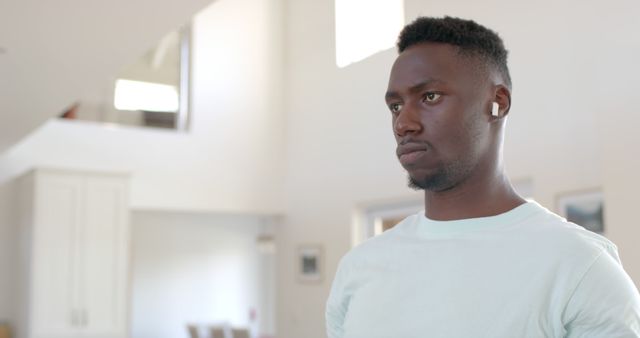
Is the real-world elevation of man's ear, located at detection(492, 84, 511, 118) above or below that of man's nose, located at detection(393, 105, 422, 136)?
above

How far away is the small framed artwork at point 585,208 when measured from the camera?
504cm

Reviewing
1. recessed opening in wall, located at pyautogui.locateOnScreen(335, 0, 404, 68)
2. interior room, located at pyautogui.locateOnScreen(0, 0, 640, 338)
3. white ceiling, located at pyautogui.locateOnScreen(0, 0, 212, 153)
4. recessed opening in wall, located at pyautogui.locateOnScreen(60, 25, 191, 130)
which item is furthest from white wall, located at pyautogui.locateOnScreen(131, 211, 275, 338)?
white ceiling, located at pyautogui.locateOnScreen(0, 0, 212, 153)

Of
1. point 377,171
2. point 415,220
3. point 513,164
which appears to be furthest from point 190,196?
point 415,220

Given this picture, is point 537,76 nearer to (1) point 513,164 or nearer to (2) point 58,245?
(1) point 513,164

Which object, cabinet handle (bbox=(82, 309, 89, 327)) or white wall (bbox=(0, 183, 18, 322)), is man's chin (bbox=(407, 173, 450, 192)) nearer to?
cabinet handle (bbox=(82, 309, 89, 327))

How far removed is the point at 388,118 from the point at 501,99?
21.4ft

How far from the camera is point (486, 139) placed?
849 mm

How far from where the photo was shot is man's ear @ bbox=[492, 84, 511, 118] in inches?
33.8

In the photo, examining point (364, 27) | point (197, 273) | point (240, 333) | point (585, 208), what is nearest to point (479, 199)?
point (585, 208)

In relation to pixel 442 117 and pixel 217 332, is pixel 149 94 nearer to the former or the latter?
pixel 217 332

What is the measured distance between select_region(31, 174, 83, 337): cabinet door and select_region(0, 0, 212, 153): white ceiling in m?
1.65

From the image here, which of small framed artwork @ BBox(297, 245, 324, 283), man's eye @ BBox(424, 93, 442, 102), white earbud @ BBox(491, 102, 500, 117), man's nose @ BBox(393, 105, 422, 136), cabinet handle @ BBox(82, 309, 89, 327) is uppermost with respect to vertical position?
man's eye @ BBox(424, 93, 442, 102)

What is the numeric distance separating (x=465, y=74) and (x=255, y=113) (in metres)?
8.31

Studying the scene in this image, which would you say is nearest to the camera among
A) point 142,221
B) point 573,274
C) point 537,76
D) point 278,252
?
point 573,274
